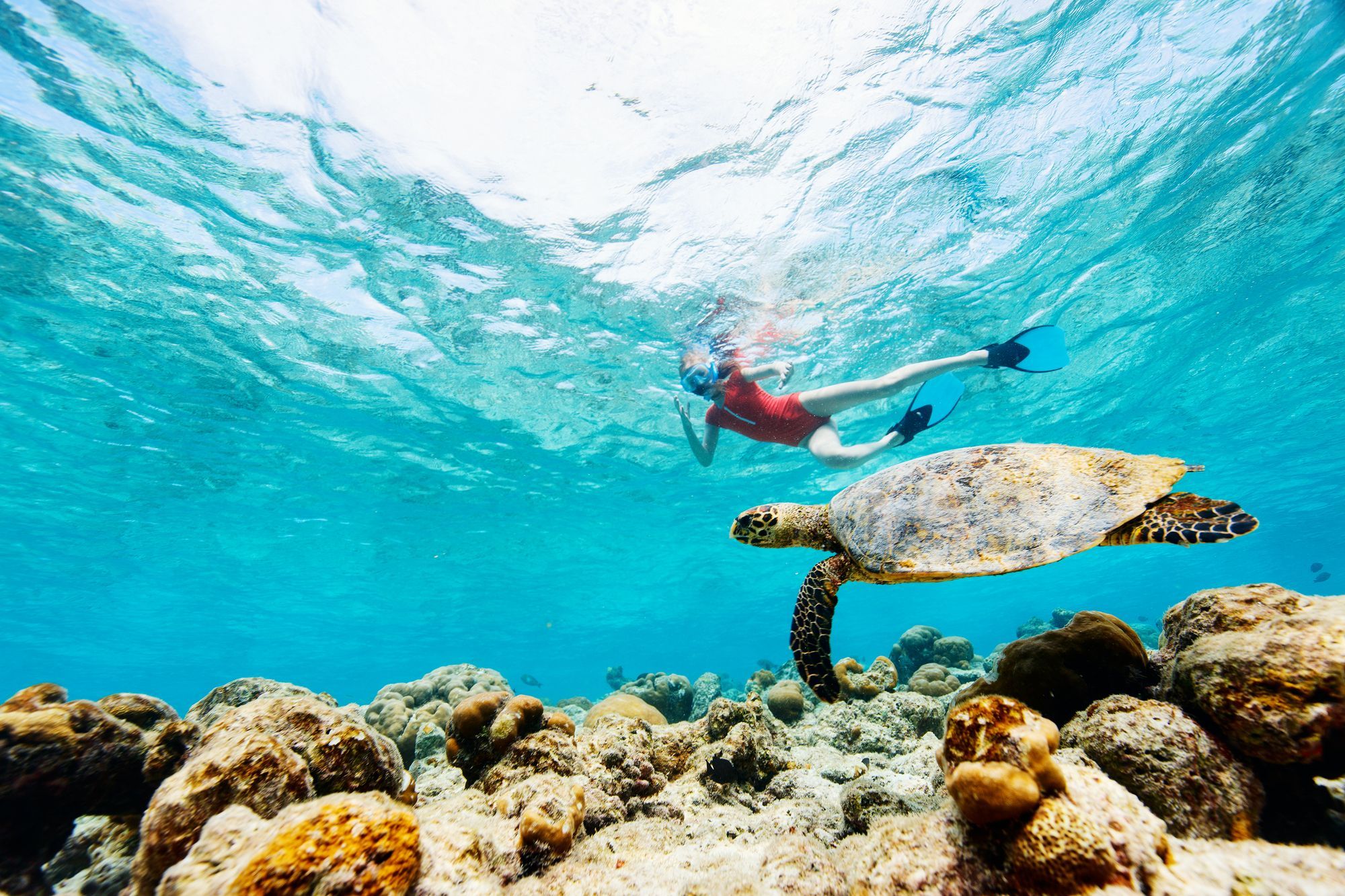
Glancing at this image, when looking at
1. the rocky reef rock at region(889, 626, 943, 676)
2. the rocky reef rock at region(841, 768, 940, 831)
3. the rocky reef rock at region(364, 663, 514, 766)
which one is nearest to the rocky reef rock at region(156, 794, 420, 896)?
the rocky reef rock at region(841, 768, 940, 831)

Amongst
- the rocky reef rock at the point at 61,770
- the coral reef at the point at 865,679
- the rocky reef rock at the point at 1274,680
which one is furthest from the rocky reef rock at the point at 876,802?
the coral reef at the point at 865,679

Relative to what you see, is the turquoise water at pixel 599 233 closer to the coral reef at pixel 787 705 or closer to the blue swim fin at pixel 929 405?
the blue swim fin at pixel 929 405

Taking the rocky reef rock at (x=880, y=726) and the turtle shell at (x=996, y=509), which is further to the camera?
the rocky reef rock at (x=880, y=726)

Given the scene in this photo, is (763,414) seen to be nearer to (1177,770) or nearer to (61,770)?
(1177,770)

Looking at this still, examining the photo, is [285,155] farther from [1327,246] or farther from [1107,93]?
[1327,246]

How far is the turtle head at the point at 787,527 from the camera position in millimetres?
4164

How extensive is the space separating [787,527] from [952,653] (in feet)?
26.0

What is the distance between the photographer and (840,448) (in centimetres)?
769

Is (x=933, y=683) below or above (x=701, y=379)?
below

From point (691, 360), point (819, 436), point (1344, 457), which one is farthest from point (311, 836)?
point (1344, 457)

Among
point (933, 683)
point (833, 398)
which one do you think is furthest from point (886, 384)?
point (933, 683)

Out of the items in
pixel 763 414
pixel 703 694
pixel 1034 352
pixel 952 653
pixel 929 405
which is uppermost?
pixel 1034 352

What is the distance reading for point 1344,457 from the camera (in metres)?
25.4

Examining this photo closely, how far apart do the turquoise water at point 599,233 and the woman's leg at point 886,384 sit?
4.04 meters
